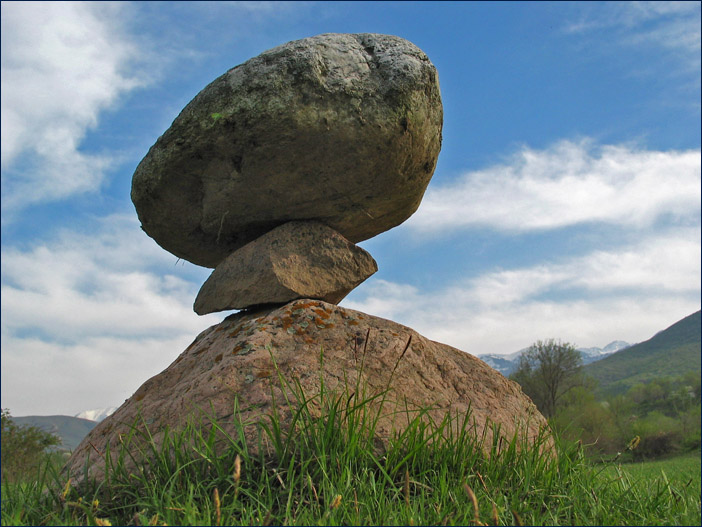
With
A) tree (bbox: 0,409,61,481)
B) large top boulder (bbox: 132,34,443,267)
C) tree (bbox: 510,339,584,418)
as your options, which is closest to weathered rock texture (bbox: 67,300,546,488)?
large top boulder (bbox: 132,34,443,267)

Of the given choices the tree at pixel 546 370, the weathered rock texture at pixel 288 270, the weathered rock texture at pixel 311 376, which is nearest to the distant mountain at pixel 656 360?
the tree at pixel 546 370

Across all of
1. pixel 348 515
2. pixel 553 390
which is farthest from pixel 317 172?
pixel 553 390

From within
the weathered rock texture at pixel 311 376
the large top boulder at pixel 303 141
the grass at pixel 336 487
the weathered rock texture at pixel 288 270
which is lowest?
the grass at pixel 336 487

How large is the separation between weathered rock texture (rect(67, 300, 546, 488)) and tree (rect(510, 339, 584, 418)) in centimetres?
2745

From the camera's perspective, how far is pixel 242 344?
4.53 m

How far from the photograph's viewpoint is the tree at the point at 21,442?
2055 centimetres

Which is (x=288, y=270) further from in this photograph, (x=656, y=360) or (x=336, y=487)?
(x=656, y=360)

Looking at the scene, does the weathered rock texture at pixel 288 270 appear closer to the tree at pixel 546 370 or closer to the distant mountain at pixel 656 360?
the tree at pixel 546 370

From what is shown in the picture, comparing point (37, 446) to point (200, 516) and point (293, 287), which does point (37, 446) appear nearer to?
point (293, 287)

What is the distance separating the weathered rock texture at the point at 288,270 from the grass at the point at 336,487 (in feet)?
5.50

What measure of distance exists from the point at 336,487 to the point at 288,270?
272 cm

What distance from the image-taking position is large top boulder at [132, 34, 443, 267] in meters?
5.27

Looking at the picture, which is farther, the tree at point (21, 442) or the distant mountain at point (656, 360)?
the distant mountain at point (656, 360)

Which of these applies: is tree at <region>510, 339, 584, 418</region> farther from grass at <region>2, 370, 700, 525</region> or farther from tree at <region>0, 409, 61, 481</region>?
grass at <region>2, 370, 700, 525</region>
